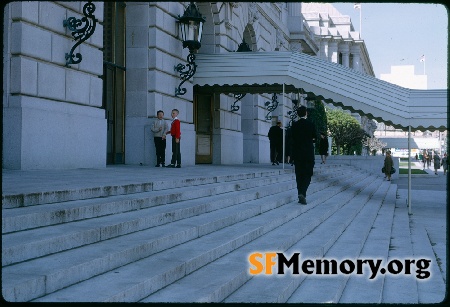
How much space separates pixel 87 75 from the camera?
12656mm

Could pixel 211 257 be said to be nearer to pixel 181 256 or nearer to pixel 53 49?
pixel 181 256

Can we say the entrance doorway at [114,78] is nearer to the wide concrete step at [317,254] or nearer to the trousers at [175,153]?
the trousers at [175,153]

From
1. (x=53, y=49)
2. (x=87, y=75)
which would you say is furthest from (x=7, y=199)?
(x=87, y=75)

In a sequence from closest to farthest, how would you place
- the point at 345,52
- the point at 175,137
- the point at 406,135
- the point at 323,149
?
the point at 175,137 → the point at 323,149 → the point at 345,52 → the point at 406,135

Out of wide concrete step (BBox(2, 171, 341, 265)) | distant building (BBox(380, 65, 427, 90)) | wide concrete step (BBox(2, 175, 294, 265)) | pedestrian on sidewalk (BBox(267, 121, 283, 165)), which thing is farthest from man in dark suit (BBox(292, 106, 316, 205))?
distant building (BBox(380, 65, 427, 90))

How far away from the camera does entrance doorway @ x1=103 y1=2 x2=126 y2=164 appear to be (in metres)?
15.8

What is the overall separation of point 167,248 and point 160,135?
32.3ft

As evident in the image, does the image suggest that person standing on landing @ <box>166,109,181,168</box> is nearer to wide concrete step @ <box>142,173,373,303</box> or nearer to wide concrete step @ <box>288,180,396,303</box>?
wide concrete step @ <box>288,180,396,303</box>

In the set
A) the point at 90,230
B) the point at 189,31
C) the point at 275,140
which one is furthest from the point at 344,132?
the point at 90,230

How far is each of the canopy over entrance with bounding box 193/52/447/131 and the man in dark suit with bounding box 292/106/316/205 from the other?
4608 millimetres

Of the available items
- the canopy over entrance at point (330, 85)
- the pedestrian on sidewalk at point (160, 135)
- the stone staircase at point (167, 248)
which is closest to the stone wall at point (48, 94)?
the pedestrian on sidewalk at point (160, 135)

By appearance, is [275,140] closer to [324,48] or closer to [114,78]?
[114,78]

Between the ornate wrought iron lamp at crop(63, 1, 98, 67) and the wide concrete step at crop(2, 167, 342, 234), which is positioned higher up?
the ornate wrought iron lamp at crop(63, 1, 98, 67)

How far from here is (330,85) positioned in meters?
16.6
